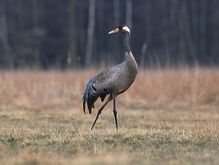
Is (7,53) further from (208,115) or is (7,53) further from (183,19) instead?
(208,115)

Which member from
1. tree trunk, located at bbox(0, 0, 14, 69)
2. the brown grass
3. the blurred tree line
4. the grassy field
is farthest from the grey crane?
tree trunk, located at bbox(0, 0, 14, 69)

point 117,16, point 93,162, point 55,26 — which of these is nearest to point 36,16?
point 55,26

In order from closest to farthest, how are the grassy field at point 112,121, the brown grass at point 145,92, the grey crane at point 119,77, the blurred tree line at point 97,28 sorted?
1. the grassy field at point 112,121
2. the grey crane at point 119,77
3. the brown grass at point 145,92
4. the blurred tree line at point 97,28

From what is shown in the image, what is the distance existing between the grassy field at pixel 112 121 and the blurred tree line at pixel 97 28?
11845 millimetres

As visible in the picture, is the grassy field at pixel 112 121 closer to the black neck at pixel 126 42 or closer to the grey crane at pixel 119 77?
the grey crane at pixel 119 77

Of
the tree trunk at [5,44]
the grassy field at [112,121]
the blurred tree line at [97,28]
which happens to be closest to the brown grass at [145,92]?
the grassy field at [112,121]

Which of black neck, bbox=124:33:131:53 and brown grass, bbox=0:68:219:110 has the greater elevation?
black neck, bbox=124:33:131:53

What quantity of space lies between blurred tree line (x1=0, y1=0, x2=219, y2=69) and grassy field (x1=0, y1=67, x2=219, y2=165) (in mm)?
11845

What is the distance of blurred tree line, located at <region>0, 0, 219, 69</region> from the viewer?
23875 mm

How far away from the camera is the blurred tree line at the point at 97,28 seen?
940 inches

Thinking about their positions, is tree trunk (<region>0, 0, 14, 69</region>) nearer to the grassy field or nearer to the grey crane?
the grassy field

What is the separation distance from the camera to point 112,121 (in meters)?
7.20

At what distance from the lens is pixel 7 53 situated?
23.3 m

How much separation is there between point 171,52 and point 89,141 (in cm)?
2089
